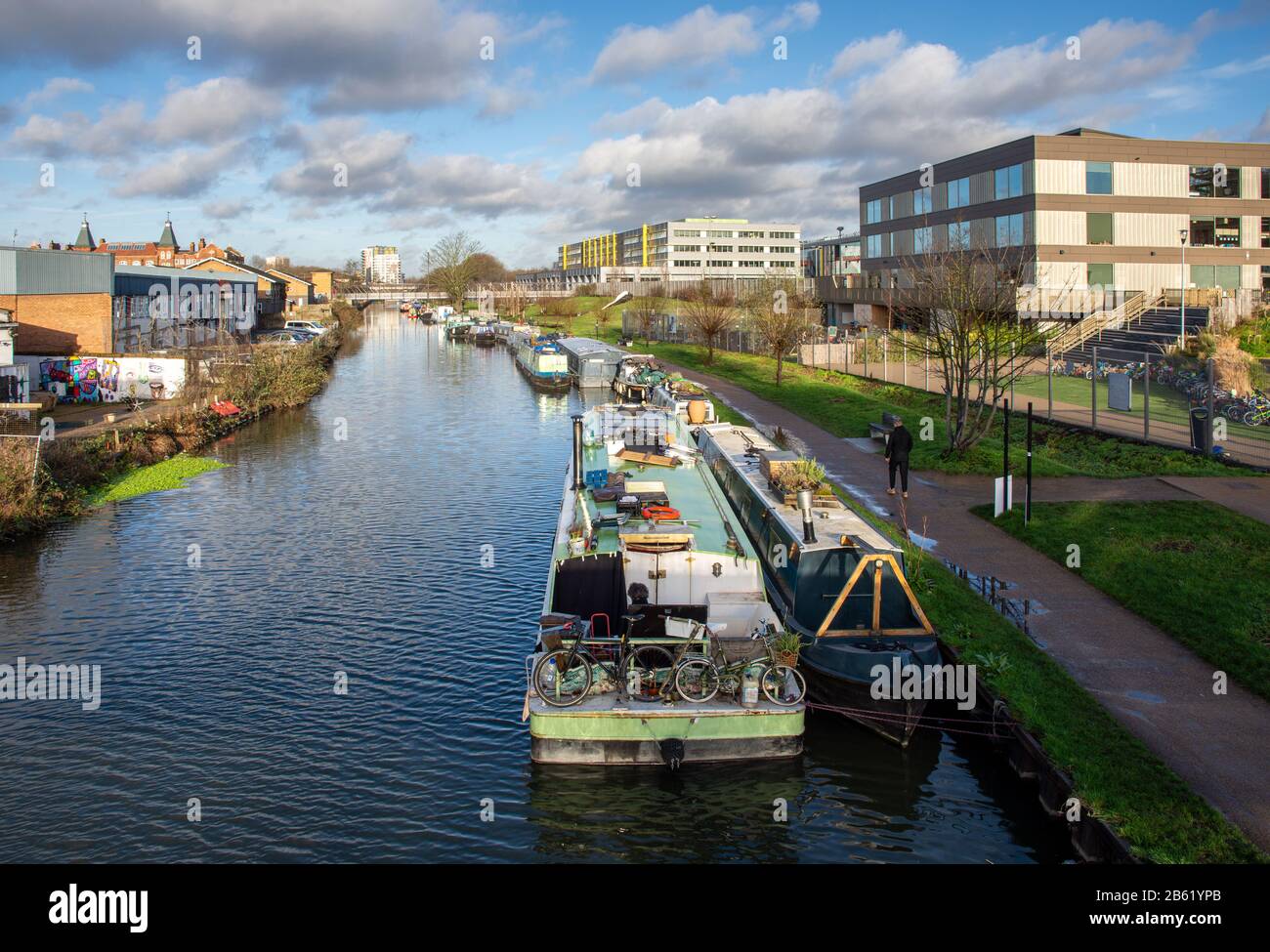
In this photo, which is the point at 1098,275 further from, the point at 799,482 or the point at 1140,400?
the point at 799,482

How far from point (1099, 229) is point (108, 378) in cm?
5044

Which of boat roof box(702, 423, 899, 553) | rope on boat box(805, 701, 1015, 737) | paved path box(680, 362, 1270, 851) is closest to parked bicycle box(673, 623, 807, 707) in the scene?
rope on boat box(805, 701, 1015, 737)

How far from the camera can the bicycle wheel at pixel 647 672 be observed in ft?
44.9

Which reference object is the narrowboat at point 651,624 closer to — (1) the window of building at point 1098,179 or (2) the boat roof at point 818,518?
(2) the boat roof at point 818,518

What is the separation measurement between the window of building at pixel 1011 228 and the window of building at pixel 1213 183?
9880 mm

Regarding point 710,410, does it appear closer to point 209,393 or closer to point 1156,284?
point 209,393

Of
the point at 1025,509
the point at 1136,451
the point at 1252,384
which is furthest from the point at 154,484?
the point at 1252,384

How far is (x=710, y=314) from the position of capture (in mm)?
67000

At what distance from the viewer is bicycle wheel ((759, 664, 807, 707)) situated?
45.1 ft

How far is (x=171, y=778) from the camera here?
13688 millimetres

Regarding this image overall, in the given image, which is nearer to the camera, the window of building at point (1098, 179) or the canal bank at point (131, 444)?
the canal bank at point (131, 444)

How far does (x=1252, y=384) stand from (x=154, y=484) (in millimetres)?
33045

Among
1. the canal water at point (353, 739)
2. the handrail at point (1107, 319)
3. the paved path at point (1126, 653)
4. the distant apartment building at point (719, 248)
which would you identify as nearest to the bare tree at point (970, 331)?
the paved path at point (1126, 653)

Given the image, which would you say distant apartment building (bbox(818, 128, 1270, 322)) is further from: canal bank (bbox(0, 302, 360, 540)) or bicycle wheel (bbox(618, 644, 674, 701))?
bicycle wheel (bbox(618, 644, 674, 701))
